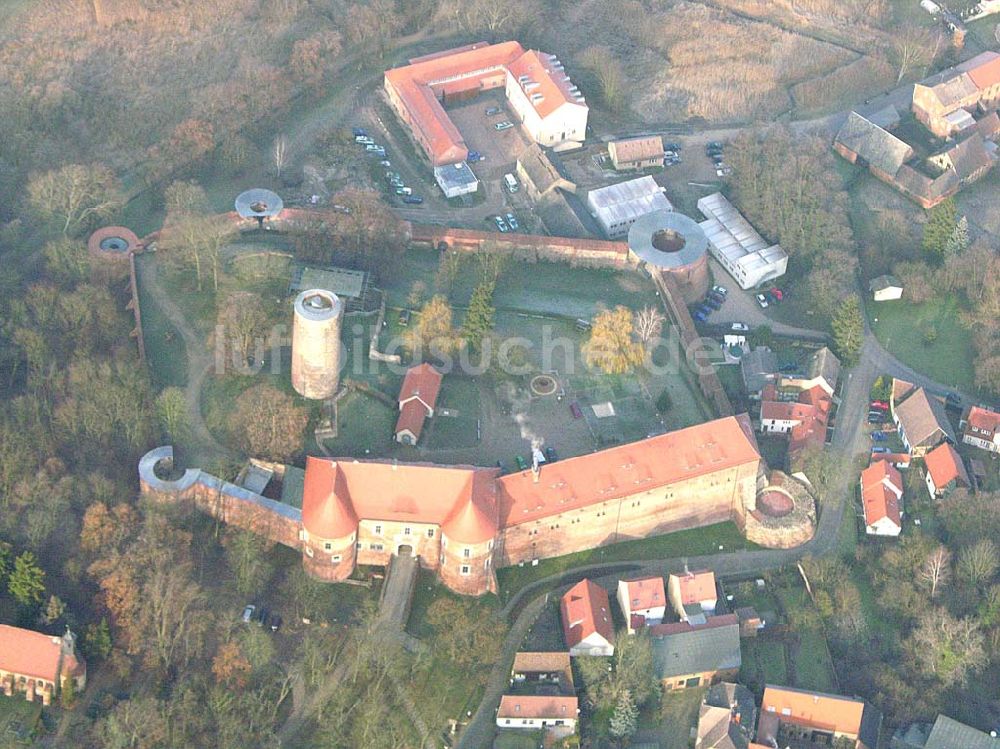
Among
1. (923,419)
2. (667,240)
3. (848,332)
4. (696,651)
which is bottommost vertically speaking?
(696,651)

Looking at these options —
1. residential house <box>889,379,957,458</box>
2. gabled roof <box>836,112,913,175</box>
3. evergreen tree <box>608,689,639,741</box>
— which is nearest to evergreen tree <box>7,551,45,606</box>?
evergreen tree <box>608,689,639,741</box>

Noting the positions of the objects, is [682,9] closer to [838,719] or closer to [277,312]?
[277,312]

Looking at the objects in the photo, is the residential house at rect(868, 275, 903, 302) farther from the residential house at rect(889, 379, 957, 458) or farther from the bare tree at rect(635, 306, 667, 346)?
the bare tree at rect(635, 306, 667, 346)

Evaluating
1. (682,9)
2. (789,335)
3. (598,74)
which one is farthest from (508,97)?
(789,335)

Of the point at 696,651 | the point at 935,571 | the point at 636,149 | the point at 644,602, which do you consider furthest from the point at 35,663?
the point at 636,149

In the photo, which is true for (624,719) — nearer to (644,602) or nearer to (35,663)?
(644,602)

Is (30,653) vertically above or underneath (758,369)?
above
